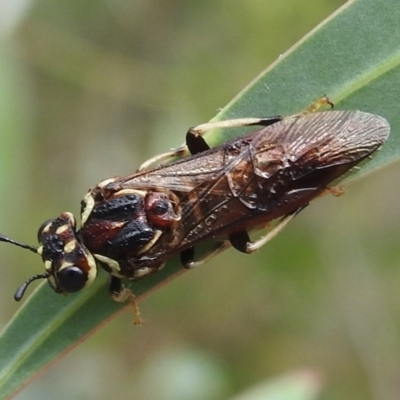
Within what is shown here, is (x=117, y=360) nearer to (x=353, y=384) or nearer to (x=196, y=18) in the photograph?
(x=353, y=384)

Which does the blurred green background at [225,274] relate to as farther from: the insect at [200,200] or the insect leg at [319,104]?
the insect leg at [319,104]

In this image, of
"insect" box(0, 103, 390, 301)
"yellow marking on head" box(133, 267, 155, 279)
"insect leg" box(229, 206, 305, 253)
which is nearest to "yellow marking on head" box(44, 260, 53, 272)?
"insect" box(0, 103, 390, 301)

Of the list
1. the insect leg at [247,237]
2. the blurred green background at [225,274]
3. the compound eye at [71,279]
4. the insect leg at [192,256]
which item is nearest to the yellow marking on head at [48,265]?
the compound eye at [71,279]

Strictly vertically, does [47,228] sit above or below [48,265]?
above

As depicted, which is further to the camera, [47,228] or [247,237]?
[47,228]

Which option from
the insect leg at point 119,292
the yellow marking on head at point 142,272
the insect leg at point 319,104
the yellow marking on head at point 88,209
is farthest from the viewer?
the yellow marking on head at point 88,209

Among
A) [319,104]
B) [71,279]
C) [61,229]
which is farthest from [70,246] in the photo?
[319,104]

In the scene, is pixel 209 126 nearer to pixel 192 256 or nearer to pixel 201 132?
pixel 201 132
